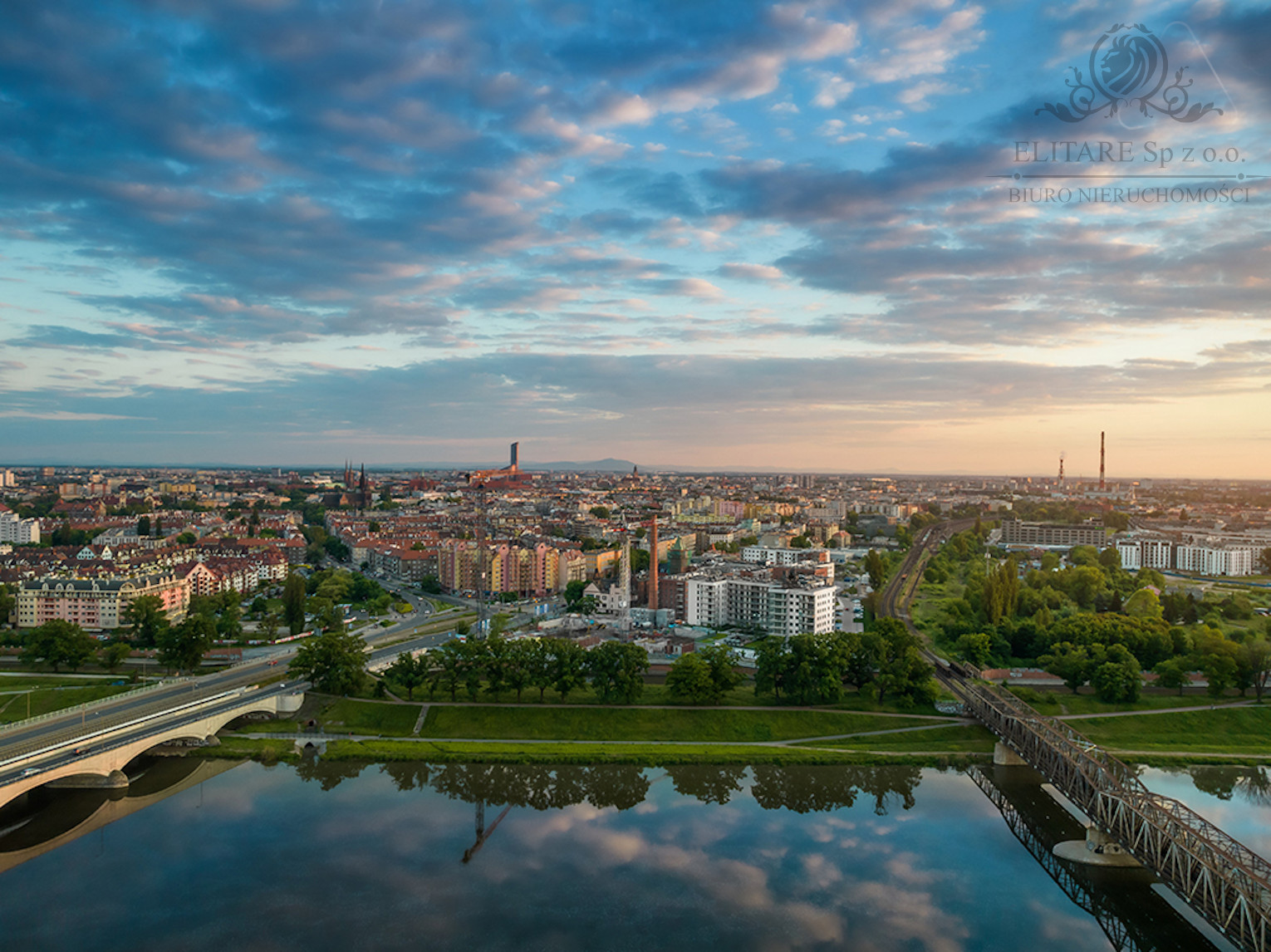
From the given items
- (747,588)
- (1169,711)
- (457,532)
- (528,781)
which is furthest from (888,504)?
(528,781)

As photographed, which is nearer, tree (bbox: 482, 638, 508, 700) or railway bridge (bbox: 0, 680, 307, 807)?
railway bridge (bbox: 0, 680, 307, 807)

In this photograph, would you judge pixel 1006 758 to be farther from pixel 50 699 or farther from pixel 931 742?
pixel 50 699

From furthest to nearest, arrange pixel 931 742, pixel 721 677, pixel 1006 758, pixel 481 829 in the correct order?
1. pixel 721 677
2. pixel 931 742
3. pixel 1006 758
4. pixel 481 829

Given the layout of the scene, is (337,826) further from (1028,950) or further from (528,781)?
(1028,950)

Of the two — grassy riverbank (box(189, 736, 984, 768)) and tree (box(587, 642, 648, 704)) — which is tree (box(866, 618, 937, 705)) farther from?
tree (box(587, 642, 648, 704))

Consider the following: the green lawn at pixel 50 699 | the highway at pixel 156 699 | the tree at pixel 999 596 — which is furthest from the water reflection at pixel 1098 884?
the green lawn at pixel 50 699

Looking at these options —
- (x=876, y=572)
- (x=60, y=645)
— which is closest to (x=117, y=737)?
(x=60, y=645)

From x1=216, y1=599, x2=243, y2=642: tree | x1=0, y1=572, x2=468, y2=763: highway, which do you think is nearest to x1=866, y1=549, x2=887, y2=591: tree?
x1=0, y1=572, x2=468, y2=763: highway
